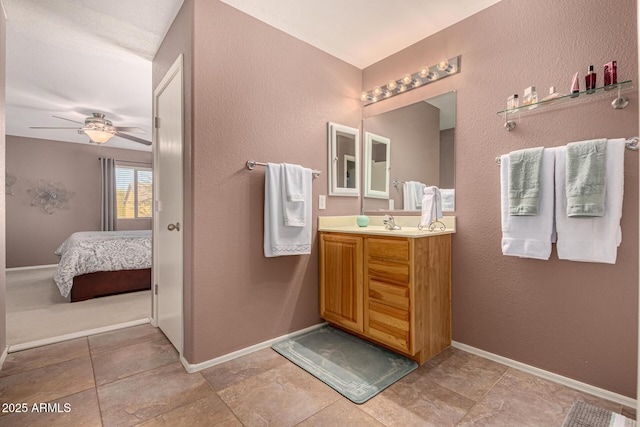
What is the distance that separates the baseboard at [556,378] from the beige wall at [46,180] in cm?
674

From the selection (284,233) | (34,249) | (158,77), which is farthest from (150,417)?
(34,249)

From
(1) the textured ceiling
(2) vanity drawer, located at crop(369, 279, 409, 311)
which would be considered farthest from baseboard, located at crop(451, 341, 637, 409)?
(1) the textured ceiling

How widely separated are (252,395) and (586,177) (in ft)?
6.92

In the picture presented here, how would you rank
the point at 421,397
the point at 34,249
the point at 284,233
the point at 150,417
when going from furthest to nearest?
the point at 34,249
the point at 284,233
the point at 421,397
the point at 150,417

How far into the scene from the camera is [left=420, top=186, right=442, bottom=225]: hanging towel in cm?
220

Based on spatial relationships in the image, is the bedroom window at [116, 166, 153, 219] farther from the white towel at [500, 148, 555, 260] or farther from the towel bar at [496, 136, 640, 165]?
the towel bar at [496, 136, 640, 165]

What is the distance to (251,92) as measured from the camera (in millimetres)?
2158

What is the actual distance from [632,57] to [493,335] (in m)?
1.75

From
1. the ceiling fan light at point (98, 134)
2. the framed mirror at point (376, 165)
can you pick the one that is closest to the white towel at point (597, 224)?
→ the framed mirror at point (376, 165)

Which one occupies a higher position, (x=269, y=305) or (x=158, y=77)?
(x=158, y=77)

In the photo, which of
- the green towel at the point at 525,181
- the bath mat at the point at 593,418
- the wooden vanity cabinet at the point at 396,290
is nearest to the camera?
the bath mat at the point at 593,418

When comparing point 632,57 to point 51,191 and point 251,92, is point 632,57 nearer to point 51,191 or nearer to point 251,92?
point 251,92

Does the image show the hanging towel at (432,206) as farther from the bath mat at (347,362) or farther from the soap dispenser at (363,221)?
the bath mat at (347,362)

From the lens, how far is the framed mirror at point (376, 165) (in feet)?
8.99
